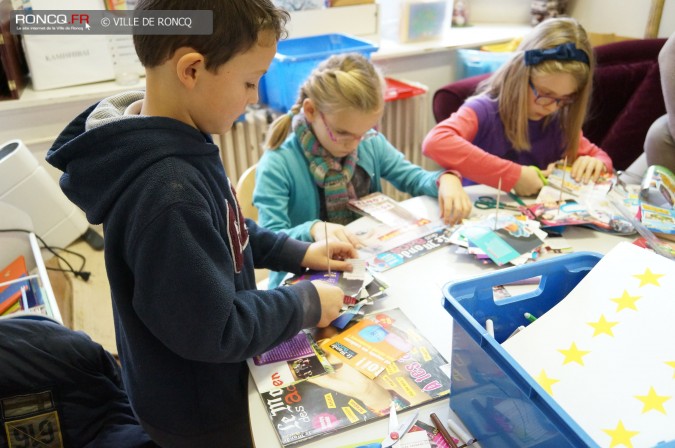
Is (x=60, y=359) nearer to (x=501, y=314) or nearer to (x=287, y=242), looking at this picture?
(x=287, y=242)

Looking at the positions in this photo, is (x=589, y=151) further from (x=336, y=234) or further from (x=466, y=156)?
(x=336, y=234)

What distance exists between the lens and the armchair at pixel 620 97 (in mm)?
2096

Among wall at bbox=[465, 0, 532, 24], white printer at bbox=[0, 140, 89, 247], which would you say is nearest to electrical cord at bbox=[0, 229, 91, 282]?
white printer at bbox=[0, 140, 89, 247]

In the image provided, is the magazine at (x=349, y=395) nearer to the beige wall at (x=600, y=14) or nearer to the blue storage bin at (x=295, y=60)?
the blue storage bin at (x=295, y=60)

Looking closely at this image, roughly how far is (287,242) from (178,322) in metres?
0.40

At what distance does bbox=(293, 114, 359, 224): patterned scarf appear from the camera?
1426mm

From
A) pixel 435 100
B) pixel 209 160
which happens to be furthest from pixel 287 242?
pixel 435 100

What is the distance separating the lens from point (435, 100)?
7.11ft

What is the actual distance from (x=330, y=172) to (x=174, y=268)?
2.65ft

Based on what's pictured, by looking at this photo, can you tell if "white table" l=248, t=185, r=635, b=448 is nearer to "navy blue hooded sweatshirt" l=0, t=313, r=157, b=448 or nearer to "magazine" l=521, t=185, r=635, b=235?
"magazine" l=521, t=185, r=635, b=235

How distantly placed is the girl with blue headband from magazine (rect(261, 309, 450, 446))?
31.4 inches

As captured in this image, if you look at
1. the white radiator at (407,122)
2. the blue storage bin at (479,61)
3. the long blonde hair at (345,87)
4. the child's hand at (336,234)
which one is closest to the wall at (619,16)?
the blue storage bin at (479,61)

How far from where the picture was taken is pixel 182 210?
70 centimetres

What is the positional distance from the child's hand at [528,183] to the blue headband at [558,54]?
0.35m
